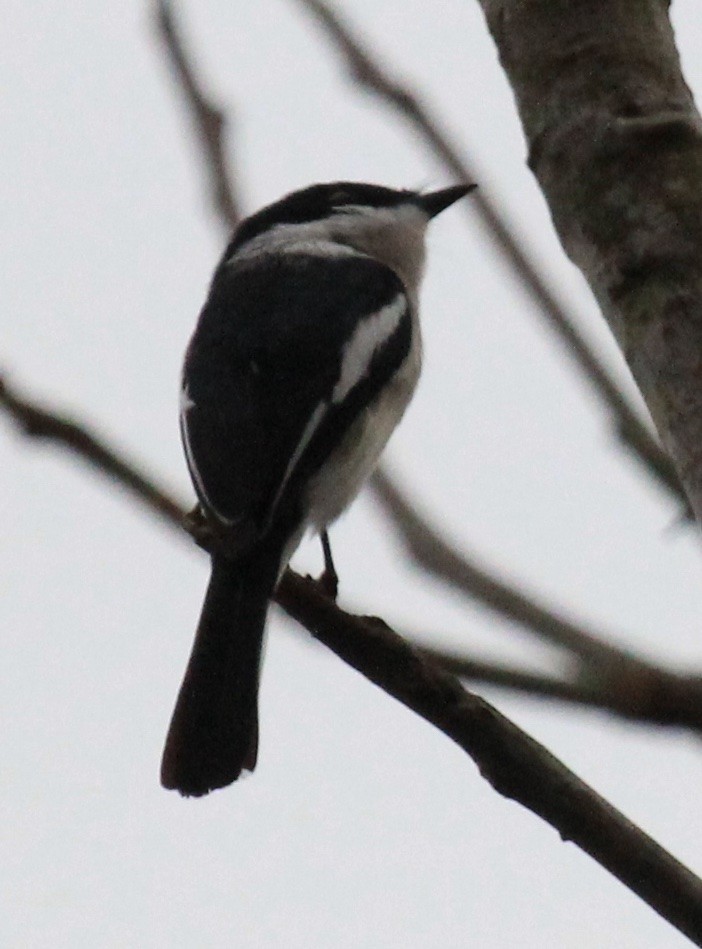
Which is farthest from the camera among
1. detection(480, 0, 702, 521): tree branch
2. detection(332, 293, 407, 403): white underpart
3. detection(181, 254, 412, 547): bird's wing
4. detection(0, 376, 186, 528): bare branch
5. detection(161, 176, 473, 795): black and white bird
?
detection(332, 293, 407, 403): white underpart

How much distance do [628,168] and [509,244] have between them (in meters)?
0.48

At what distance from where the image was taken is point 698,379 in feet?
5.36

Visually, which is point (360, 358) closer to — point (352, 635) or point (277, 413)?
point (277, 413)

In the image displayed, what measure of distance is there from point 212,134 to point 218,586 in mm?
767

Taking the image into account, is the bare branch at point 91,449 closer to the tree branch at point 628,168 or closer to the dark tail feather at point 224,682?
the tree branch at point 628,168

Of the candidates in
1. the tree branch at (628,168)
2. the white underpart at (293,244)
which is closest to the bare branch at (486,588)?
the tree branch at (628,168)

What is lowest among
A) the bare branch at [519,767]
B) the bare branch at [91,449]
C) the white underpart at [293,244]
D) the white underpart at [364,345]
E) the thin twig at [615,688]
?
the white underpart at [293,244]

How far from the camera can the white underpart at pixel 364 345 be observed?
3046 millimetres

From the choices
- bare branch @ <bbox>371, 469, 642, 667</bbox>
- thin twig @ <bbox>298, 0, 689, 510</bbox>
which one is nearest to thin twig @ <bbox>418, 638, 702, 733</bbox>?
bare branch @ <bbox>371, 469, 642, 667</bbox>

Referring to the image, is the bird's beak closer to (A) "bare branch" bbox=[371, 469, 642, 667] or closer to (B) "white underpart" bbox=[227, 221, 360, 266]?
(B) "white underpart" bbox=[227, 221, 360, 266]

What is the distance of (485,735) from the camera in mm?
1596

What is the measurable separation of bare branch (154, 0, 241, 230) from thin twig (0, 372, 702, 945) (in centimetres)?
81

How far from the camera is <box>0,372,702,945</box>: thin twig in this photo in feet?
4.42

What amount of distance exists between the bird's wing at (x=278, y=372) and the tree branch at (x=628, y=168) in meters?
0.91
